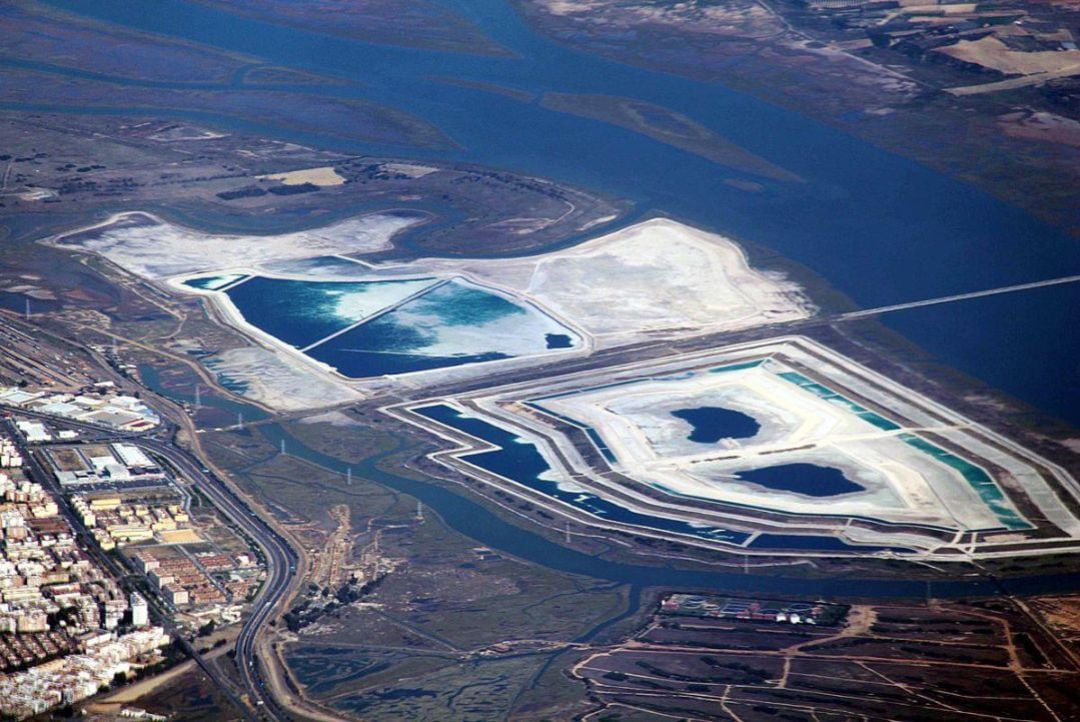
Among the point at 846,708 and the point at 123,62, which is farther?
the point at 123,62

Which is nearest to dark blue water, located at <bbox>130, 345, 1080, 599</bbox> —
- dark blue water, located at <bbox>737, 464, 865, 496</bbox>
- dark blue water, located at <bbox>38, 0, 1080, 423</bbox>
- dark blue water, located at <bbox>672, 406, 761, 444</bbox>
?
dark blue water, located at <bbox>737, 464, 865, 496</bbox>

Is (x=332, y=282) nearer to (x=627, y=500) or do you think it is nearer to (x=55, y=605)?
(x=627, y=500)

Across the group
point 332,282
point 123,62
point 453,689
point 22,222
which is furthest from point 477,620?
point 123,62

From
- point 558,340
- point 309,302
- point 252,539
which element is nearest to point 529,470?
point 252,539

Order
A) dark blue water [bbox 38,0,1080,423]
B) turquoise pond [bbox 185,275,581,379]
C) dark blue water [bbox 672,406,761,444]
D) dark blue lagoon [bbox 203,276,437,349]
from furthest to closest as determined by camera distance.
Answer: dark blue water [bbox 38,0,1080,423] → dark blue lagoon [bbox 203,276,437,349] → turquoise pond [bbox 185,275,581,379] → dark blue water [bbox 672,406,761,444]

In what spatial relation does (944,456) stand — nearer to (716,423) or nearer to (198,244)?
(716,423)

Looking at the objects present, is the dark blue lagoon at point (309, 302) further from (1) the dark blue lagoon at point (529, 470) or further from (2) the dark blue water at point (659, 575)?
(2) the dark blue water at point (659, 575)

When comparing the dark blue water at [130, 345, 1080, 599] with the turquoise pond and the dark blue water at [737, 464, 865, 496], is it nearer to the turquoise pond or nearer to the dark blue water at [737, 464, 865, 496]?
the dark blue water at [737, 464, 865, 496]
